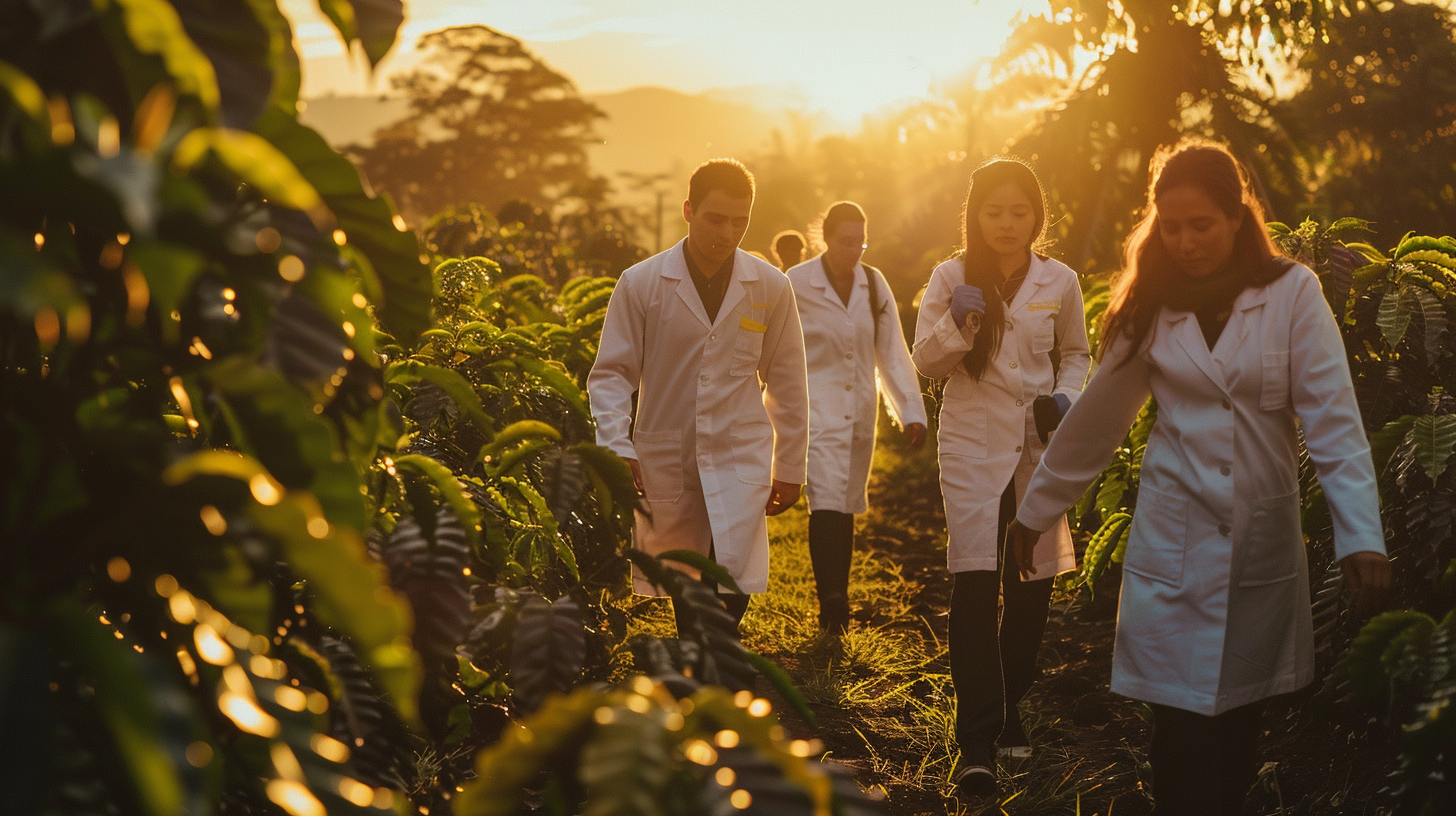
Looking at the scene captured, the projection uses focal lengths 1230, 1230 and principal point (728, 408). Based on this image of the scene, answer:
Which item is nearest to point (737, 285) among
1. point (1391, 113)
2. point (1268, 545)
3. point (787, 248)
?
point (1268, 545)

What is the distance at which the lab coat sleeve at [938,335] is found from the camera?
444 centimetres

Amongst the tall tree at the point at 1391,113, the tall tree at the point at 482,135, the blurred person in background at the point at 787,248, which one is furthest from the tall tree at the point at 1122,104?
the tall tree at the point at 482,135

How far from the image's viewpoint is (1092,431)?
10.9 ft

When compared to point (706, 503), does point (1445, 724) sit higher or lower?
higher

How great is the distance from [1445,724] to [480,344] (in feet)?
9.81

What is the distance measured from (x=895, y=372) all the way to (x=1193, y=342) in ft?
13.1

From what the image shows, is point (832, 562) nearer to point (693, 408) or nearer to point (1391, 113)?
point (693, 408)

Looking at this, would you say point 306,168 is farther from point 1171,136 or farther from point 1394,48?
point 1394,48

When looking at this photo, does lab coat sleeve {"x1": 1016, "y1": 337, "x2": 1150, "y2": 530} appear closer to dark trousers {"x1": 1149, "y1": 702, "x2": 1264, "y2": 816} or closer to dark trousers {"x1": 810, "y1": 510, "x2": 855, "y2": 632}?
dark trousers {"x1": 1149, "y1": 702, "x2": 1264, "y2": 816}

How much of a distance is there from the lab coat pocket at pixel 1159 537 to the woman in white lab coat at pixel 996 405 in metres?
1.18

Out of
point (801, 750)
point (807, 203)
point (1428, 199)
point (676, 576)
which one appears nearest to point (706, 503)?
point (676, 576)

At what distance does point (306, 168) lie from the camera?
1.26 m

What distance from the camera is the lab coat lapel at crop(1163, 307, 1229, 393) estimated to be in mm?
2945

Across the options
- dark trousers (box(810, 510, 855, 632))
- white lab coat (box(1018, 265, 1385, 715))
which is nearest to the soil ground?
dark trousers (box(810, 510, 855, 632))
